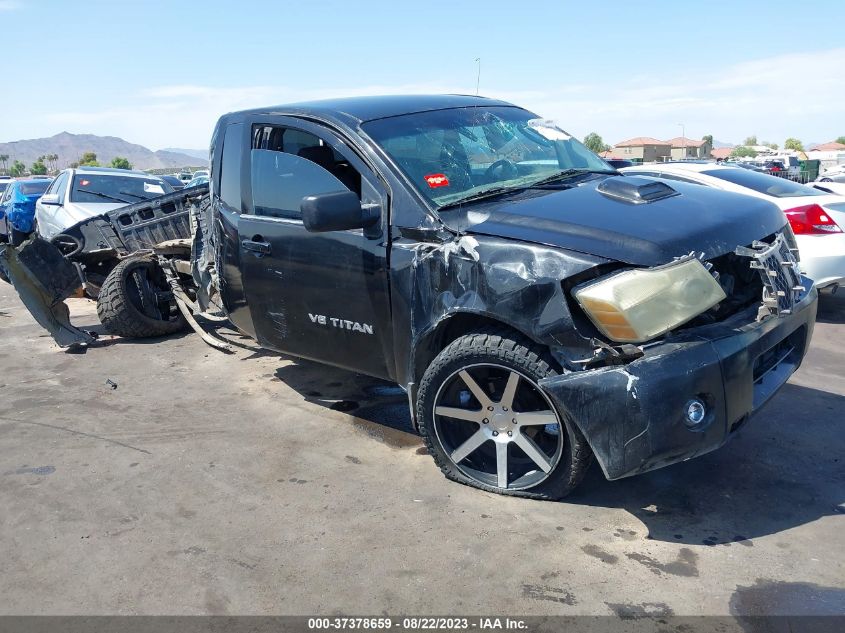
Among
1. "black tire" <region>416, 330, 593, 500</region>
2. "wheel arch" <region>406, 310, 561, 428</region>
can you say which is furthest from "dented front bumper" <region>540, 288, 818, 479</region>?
"wheel arch" <region>406, 310, 561, 428</region>

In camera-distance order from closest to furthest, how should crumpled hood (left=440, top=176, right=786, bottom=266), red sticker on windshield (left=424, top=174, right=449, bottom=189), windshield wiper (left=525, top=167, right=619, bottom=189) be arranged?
crumpled hood (left=440, top=176, right=786, bottom=266)
red sticker on windshield (left=424, top=174, right=449, bottom=189)
windshield wiper (left=525, top=167, right=619, bottom=189)

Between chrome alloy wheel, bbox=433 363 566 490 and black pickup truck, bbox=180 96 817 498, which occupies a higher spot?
black pickup truck, bbox=180 96 817 498

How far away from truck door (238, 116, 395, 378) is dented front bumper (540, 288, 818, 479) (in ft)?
3.92

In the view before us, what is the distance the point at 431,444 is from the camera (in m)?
3.61

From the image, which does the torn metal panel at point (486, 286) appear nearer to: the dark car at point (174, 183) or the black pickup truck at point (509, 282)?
the black pickup truck at point (509, 282)

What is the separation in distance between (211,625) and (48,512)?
4.77 feet

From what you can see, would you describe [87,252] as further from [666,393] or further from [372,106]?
[666,393]

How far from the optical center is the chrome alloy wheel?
3256 millimetres

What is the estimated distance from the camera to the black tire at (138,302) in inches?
270

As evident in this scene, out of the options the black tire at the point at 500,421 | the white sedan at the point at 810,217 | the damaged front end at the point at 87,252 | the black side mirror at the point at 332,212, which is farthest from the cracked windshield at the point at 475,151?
the damaged front end at the point at 87,252

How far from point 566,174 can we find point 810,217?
12.5 feet

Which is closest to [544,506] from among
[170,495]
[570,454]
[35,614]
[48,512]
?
[570,454]

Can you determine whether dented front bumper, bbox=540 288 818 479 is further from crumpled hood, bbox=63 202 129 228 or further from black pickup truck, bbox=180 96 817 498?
crumpled hood, bbox=63 202 129 228

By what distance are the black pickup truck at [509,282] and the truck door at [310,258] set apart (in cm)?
1
